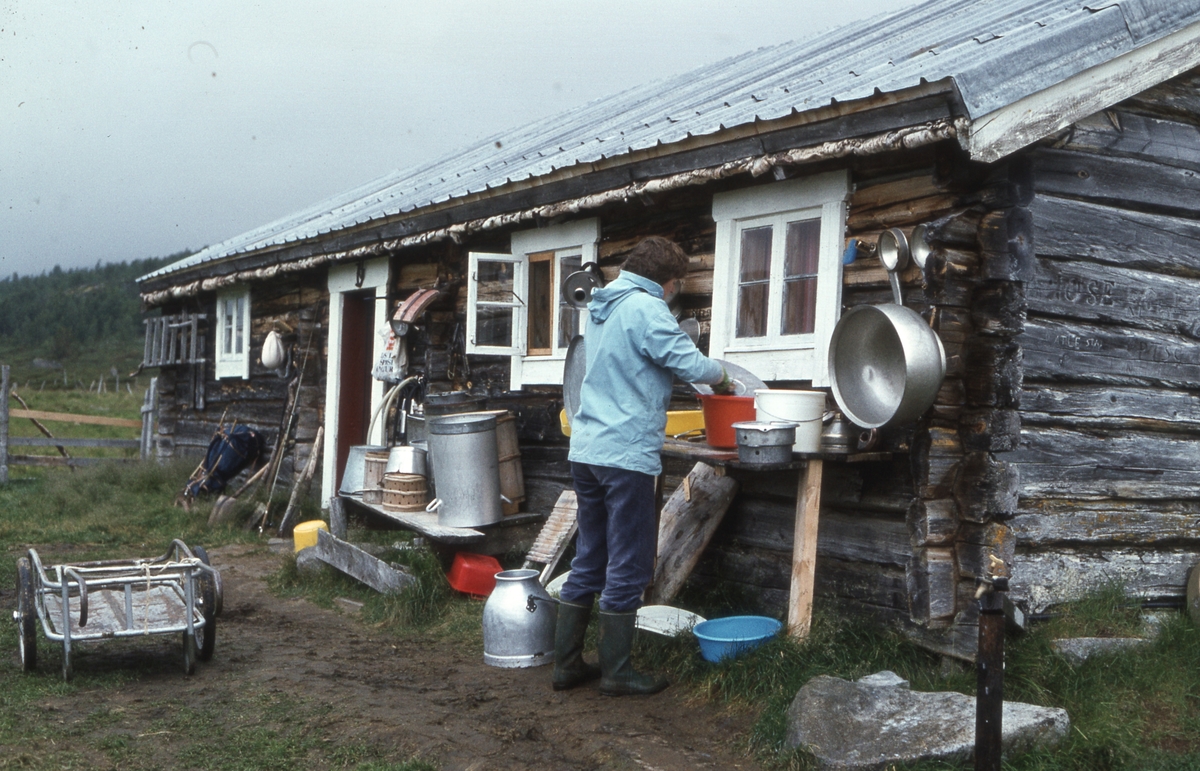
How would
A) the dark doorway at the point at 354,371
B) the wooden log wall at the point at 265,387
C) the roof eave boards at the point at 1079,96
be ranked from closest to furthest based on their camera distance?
1. the roof eave boards at the point at 1079,96
2. the dark doorway at the point at 354,371
3. the wooden log wall at the point at 265,387

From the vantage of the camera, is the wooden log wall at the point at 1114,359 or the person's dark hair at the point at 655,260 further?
the wooden log wall at the point at 1114,359

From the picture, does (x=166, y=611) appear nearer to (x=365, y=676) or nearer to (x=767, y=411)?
(x=365, y=676)

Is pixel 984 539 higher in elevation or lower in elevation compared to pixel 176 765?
higher

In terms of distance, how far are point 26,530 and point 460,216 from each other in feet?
→ 17.7

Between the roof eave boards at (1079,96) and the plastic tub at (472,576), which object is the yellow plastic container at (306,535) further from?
the roof eave boards at (1079,96)

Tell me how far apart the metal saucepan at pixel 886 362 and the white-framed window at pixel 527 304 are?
2.77m

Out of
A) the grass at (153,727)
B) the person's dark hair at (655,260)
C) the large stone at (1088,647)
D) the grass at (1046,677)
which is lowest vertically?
the grass at (153,727)

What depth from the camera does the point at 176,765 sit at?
4.09 m

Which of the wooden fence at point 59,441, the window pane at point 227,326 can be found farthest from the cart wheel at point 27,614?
the wooden fence at point 59,441

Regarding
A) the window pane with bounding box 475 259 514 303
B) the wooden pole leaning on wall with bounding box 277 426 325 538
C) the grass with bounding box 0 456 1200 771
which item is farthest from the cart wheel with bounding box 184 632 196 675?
the wooden pole leaning on wall with bounding box 277 426 325 538

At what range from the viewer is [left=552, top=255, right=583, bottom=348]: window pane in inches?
306

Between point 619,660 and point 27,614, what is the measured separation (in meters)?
2.78

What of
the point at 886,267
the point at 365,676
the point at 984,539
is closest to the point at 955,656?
the point at 984,539

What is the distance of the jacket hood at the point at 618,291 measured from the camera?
5.00 meters
